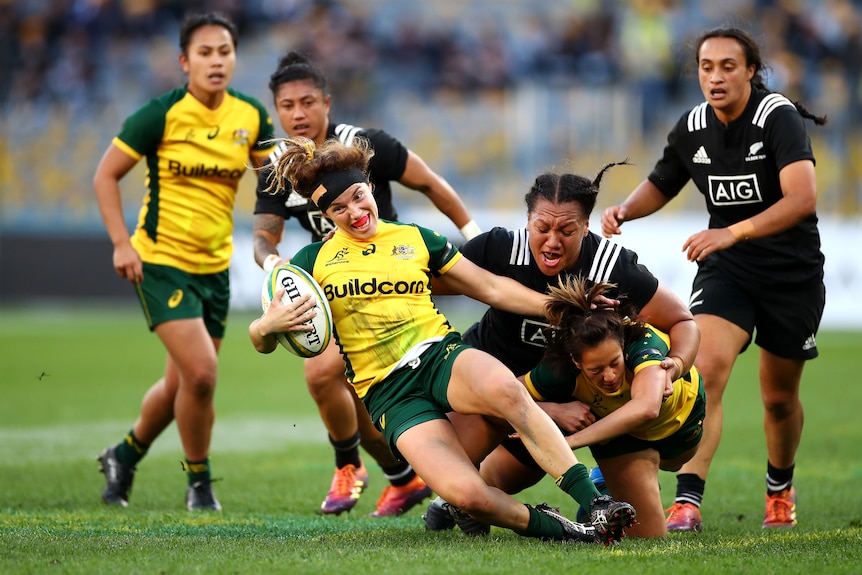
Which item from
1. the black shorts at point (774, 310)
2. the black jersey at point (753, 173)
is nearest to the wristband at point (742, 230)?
the black jersey at point (753, 173)

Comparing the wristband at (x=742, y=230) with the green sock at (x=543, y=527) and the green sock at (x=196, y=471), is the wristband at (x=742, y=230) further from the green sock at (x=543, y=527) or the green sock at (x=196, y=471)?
the green sock at (x=196, y=471)

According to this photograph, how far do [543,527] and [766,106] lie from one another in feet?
7.89

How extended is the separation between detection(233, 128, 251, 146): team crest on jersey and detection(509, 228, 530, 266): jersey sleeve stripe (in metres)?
2.15

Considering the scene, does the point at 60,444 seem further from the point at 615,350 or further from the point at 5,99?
the point at 5,99

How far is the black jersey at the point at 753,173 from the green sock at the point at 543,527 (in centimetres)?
185

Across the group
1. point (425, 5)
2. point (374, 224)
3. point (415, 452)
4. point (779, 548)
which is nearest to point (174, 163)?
point (374, 224)

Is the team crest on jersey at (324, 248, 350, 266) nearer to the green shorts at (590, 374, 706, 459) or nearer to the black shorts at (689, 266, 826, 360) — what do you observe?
the green shorts at (590, 374, 706, 459)

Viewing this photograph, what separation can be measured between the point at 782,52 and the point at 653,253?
485 centimetres

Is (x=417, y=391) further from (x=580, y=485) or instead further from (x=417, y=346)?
(x=580, y=485)

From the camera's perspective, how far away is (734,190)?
5.70m

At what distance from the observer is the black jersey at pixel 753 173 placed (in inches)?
218

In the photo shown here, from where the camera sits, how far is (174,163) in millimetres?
6484

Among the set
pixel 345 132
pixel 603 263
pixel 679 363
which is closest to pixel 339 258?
pixel 603 263

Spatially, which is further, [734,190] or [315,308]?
[734,190]
